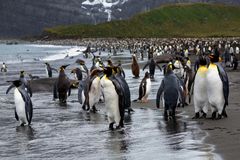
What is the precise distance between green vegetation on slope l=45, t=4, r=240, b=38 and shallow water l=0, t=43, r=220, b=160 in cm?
12043

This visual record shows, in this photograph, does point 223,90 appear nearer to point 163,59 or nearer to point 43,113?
point 43,113

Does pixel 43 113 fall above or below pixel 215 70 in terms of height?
below

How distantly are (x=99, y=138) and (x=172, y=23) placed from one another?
138 meters

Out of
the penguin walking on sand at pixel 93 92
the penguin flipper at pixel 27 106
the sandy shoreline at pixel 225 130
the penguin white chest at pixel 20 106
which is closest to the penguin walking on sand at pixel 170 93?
the sandy shoreline at pixel 225 130

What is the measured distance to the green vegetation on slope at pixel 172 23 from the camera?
140m

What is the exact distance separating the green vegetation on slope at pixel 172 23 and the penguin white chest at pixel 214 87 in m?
122

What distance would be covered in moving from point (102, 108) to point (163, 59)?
80.2ft

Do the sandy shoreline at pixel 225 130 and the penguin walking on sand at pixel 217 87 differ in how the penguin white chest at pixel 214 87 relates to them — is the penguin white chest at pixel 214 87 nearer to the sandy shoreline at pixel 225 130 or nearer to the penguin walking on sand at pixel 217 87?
the penguin walking on sand at pixel 217 87

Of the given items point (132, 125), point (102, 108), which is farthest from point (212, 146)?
point (102, 108)

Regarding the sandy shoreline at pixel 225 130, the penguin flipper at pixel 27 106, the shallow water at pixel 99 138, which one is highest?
the penguin flipper at pixel 27 106

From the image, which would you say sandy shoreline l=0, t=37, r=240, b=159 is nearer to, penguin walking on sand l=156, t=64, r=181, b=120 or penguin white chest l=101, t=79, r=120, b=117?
penguin walking on sand l=156, t=64, r=181, b=120

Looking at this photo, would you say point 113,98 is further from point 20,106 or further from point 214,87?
point 20,106

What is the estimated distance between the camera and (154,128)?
1154 centimetres

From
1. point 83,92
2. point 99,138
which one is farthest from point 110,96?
point 83,92
